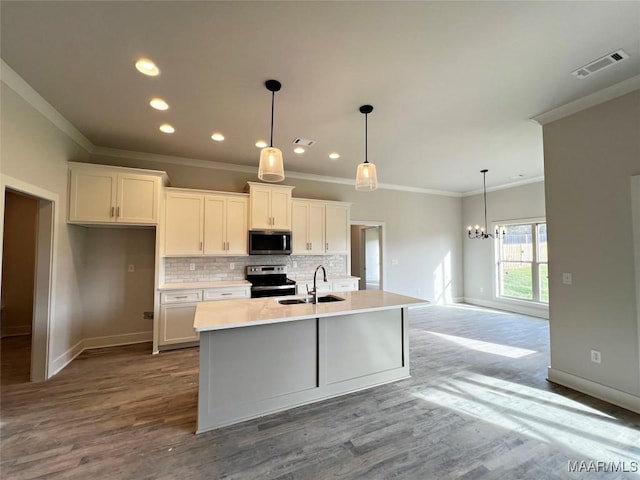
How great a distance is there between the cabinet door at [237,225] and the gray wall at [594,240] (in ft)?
13.5

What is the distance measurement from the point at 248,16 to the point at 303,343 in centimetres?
257

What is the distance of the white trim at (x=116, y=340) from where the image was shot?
3.96m

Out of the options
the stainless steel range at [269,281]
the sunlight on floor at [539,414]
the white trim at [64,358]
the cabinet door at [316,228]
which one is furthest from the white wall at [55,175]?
the sunlight on floor at [539,414]

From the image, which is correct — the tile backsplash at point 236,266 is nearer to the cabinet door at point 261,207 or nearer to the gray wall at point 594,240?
the cabinet door at point 261,207

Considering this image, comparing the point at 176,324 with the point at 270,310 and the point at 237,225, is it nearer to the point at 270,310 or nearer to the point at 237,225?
the point at 237,225

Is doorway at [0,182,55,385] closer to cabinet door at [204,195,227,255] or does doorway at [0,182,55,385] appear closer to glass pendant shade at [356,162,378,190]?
cabinet door at [204,195,227,255]

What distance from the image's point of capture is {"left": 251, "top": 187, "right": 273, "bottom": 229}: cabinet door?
450 cm

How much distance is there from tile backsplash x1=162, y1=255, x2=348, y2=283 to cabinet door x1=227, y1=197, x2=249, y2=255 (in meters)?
0.31

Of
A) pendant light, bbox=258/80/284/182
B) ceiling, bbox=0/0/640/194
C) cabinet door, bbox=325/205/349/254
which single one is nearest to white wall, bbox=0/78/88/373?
ceiling, bbox=0/0/640/194

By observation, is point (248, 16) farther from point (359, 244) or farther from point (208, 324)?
point (359, 244)

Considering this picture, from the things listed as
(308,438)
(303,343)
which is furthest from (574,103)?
(308,438)

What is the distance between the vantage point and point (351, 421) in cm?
227

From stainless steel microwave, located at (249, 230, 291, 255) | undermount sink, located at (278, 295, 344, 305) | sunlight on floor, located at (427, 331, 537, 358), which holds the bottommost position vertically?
sunlight on floor, located at (427, 331, 537, 358)

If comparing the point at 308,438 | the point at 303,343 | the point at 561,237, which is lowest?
the point at 308,438
